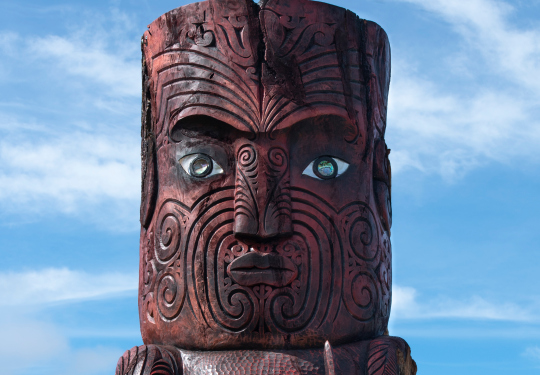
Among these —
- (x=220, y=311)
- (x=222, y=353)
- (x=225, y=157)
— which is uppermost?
(x=225, y=157)

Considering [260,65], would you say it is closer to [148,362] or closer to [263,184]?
[263,184]

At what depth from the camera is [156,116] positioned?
591cm

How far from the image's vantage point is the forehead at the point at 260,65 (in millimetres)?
5297

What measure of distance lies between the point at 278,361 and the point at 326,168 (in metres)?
1.64

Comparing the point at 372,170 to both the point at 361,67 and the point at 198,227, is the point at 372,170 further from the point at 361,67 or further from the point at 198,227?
the point at 198,227

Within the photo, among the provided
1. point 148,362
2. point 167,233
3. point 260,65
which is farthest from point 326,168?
point 148,362

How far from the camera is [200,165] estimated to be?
543 cm

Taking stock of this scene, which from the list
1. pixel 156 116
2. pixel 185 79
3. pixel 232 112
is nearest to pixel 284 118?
pixel 232 112

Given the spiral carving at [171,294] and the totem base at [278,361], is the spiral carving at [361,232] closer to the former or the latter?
the totem base at [278,361]

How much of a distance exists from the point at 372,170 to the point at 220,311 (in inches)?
74.1

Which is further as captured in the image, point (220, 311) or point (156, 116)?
point (156, 116)

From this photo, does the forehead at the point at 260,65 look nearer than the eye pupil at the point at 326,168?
Yes

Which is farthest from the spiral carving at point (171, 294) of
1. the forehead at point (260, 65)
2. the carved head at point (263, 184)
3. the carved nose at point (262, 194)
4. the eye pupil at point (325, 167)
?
the eye pupil at point (325, 167)

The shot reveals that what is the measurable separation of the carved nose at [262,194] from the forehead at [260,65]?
8.9 inches
